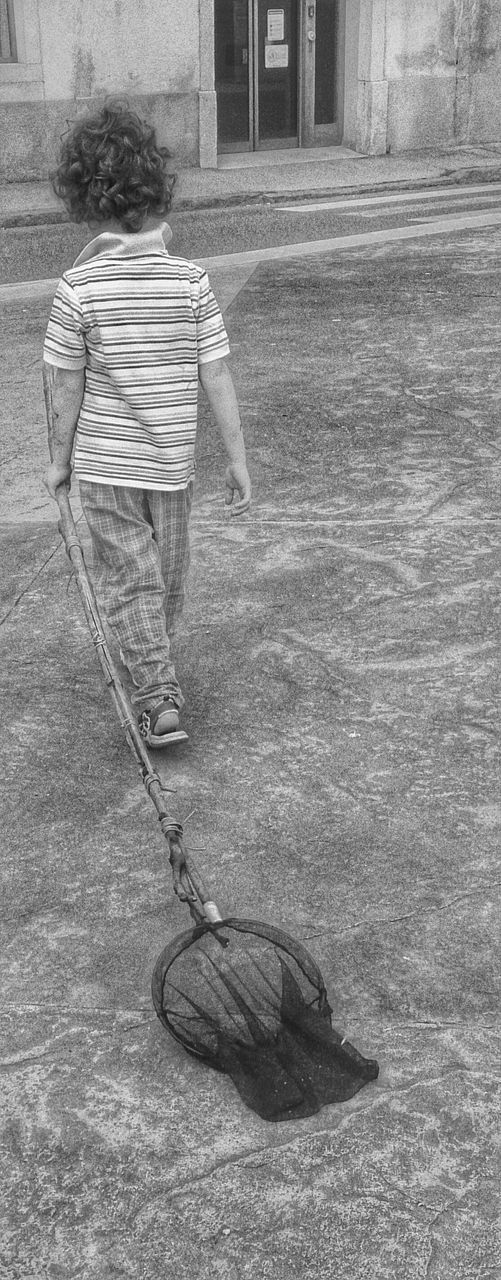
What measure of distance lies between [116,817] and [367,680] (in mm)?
921

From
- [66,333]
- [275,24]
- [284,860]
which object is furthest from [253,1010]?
[275,24]

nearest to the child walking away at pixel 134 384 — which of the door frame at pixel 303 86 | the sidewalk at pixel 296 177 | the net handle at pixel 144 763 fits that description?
the net handle at pixel 144 763

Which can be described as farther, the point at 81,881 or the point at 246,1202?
the point at 81,881

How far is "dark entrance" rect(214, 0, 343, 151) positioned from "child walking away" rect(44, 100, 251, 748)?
458 inches

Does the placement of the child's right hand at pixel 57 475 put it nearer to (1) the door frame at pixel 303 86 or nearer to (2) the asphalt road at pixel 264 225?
(2) the asphalt road at pixel 264 225

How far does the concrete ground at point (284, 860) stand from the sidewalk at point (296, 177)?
6.83 m

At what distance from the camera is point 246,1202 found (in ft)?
6.98

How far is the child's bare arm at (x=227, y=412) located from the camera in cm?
330

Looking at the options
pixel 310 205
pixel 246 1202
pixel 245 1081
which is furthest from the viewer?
pixel 310 205

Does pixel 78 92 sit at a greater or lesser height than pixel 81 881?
greater

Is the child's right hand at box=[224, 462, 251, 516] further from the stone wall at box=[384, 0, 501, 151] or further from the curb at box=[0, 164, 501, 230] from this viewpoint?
the stone wall at box=[384, 0, 501, 151]

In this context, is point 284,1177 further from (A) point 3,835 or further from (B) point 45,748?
(B) point 45,748

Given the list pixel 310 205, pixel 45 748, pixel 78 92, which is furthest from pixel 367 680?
pixel 78 92

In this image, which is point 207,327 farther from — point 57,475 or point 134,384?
point 57,475
